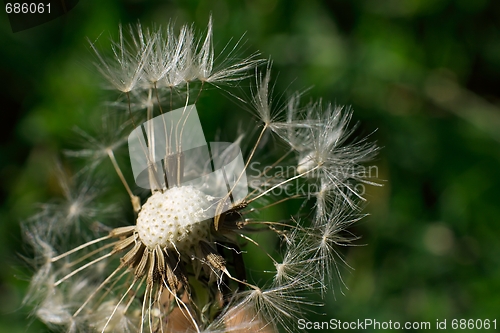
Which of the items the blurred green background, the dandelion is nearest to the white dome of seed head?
the dandelion

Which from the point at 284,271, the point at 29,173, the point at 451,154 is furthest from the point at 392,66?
the point at 29,173

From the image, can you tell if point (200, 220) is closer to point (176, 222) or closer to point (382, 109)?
point (176, 222)

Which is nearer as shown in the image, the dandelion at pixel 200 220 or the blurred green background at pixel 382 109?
the dandelion at pixel 200 220

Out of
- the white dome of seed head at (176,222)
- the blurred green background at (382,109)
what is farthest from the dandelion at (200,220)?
the blurred green background at (382,109)

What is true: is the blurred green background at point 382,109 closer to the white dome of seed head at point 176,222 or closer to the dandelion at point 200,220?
the dandelion at point 200,220

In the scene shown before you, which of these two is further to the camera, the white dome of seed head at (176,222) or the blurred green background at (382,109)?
the blurred green background at (382,109)
